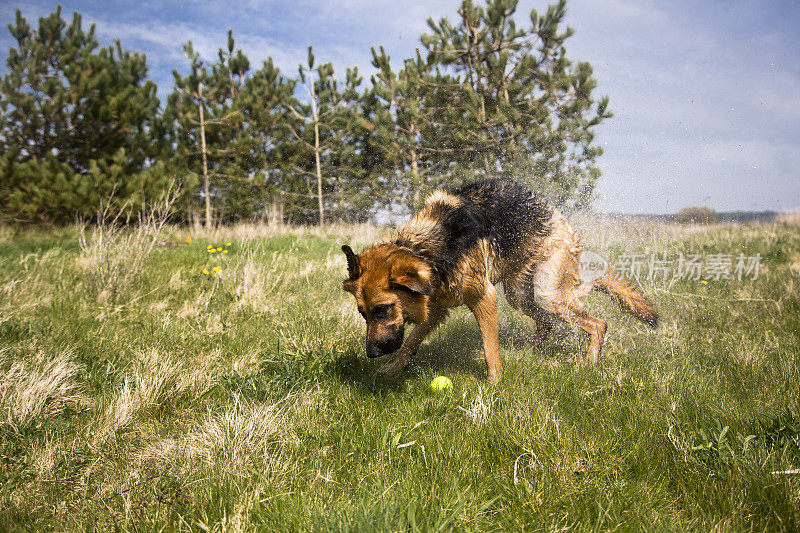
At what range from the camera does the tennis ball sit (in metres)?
3.11

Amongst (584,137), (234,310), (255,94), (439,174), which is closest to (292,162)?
(255,94)

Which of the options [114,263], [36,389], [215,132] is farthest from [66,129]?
[36,389]

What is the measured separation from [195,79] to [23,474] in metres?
23.3

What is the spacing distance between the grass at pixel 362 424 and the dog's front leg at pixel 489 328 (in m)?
0.15

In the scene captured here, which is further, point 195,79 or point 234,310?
point 195,79

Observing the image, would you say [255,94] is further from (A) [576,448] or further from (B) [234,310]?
(A) [576,448]

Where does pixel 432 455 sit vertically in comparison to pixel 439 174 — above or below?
below

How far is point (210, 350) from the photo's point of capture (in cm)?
373

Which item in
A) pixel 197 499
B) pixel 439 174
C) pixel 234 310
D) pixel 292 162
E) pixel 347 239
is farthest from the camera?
pixel 292 162

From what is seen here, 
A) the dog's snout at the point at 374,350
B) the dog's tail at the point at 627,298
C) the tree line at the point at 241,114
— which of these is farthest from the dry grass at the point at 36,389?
the tree line at the point at 241,114

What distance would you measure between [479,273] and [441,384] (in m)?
0.98

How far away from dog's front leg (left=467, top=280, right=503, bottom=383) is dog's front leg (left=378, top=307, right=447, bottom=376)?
1.03 ft

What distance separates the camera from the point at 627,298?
448 centimetres

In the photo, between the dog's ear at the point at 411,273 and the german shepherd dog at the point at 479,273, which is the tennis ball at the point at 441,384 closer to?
the german shepherd dog at the point at 479,273
